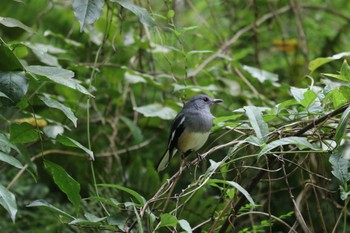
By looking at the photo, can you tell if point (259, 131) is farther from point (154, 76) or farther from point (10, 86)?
point (154, 76)

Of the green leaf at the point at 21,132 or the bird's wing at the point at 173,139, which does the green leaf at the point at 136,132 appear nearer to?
the bird's wing at the point at 173,139

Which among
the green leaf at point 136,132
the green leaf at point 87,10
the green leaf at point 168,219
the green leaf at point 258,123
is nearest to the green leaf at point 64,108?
the green leaf at point 87,10

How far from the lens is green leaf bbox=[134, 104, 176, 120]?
3754mm

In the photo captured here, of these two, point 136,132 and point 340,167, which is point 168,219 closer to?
point 340,167

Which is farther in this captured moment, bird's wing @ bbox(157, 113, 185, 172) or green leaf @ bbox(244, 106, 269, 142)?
bird's wing @ bbox(157, 113, 185, 172)

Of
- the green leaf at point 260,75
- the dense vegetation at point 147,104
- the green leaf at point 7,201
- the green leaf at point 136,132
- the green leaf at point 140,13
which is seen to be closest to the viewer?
the green leaf at point 7,201

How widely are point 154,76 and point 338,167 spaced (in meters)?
2.39

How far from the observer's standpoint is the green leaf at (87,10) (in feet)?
7.18

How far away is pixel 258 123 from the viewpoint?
2156 mm

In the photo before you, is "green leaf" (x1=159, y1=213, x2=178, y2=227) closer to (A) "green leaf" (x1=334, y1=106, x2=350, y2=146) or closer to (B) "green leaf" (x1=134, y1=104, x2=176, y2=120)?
(A) "green leaf" (x1=334, y1=106, x2=350, y2=146)

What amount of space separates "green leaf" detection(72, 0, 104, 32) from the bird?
1.56 meters

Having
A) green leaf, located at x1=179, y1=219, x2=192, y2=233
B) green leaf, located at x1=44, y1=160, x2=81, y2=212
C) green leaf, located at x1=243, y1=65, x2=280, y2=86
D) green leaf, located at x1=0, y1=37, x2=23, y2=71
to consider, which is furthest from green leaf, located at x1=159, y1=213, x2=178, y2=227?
green leaf, located at x1=243, y1=65, x2=280, y2=86

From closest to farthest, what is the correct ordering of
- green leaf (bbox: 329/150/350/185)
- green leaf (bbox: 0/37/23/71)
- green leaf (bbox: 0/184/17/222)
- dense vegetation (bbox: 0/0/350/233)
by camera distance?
green leaf (bbox: 0/184/17/222) → green leaf (bbox: 329/150/350/185) → green leaf (bbox: 0/37/23/71) → dense vegetation (bbox: 0/0/350/233)

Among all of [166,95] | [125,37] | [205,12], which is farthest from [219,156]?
[205,12]
